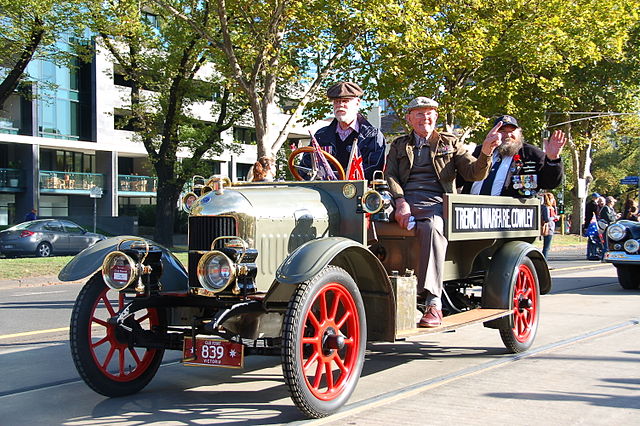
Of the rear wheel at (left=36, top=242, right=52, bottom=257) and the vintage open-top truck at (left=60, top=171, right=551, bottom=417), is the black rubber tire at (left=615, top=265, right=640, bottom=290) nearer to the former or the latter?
the vintage open-top truck at (left=60, top=171, right=551, bottom=417)

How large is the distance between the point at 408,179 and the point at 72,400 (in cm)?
339

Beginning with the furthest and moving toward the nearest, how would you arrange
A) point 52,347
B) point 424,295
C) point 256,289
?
point 52,347
point 424,295
point 256,289

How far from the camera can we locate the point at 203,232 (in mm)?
4961

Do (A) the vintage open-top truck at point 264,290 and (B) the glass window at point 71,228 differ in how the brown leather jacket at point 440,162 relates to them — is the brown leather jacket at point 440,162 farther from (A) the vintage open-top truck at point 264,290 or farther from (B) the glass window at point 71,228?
(B) the glass window at point 71,228

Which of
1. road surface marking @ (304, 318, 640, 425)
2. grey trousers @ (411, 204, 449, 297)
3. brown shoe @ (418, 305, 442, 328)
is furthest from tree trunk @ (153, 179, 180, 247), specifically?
brown shoe @ (418, 305, 442, 328)

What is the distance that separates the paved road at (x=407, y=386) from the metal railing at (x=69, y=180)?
111 feet

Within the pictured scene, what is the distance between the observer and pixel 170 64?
26.4 metres

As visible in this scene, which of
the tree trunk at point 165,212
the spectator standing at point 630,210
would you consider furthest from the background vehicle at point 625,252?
the tree trunk at point 165,212

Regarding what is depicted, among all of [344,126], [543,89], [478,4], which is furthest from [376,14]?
[344,126]

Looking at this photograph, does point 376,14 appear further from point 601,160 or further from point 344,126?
point 601,160

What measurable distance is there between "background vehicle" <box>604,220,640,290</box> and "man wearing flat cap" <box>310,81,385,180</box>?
25.4 ft

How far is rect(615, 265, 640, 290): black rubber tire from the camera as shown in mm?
12484

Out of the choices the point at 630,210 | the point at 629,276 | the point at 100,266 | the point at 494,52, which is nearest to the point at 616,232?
the point at 629,276

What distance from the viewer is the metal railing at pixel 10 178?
1478 inches
